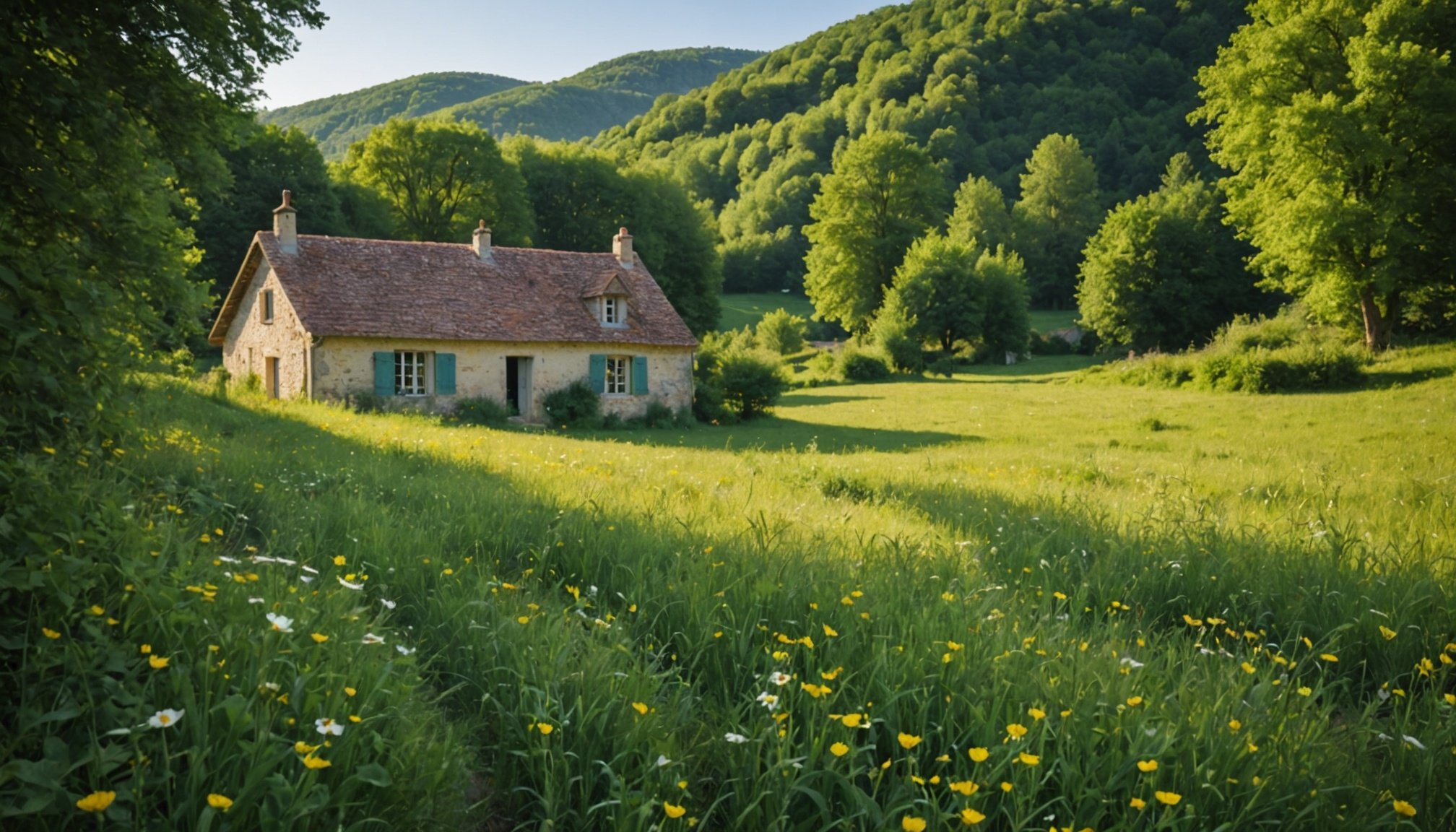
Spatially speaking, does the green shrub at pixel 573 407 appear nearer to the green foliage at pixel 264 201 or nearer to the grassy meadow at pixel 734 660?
the grassy meadow at pixel 734 660

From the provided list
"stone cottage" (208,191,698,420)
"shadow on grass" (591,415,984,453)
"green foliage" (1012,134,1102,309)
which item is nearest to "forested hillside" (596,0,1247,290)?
Result: "green foliage" (1012,134,1102,309)

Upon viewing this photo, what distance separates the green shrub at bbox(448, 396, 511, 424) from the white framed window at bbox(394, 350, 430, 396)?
1.11 metres

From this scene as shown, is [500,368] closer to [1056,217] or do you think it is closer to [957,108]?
[1056,217]

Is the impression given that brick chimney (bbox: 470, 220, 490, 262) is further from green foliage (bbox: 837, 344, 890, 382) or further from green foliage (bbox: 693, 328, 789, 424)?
green foliage (bbox: 837, 344, 890, 382)

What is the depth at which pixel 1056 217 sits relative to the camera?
76875 millimetres

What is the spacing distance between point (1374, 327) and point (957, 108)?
72955 mm

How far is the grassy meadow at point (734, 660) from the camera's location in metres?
2.59

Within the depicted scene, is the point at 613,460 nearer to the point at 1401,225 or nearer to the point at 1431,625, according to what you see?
the point at 1431,625

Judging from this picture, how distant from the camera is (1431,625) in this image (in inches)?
180

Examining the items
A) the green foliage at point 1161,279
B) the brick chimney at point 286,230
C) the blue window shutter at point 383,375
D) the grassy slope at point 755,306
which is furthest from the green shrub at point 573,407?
the grassy slope at point 755,306

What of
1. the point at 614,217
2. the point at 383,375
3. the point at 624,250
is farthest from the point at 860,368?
the point at 383,375

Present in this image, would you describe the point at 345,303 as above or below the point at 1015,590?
above

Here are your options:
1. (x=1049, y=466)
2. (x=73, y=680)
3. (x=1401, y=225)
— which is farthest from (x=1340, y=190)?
(x=73, y=680)

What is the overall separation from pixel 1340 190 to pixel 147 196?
31870 mm
